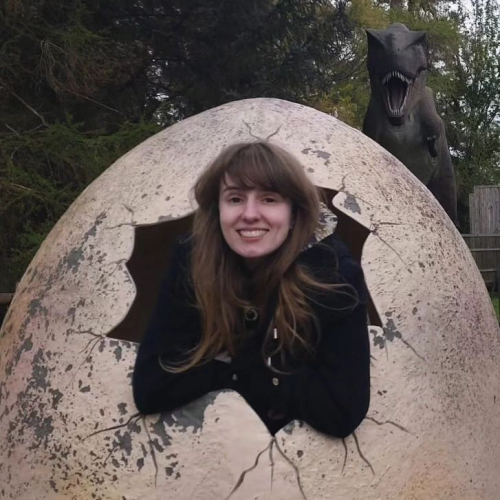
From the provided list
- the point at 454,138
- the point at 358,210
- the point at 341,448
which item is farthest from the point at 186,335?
the point at 454,138

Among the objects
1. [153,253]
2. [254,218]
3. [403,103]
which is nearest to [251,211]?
[254,218]

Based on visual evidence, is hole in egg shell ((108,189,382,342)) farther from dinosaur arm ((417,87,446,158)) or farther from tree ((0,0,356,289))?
dinosaur arm ((417,87,446,158))

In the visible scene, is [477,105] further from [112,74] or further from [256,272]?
[256,272]

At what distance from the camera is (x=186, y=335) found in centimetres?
193

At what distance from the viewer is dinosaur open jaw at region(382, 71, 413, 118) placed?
6.13 m

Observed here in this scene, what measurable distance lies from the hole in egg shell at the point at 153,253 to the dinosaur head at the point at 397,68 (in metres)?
3.69

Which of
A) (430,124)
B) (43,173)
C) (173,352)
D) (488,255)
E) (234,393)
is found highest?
(430,124)

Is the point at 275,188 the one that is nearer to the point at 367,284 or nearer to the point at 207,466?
the point at 367,284

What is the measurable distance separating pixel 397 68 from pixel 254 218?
444 cm

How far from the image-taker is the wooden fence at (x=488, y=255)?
531 inches

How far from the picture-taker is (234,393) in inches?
77.9

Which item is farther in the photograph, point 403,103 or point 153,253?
point 403,103

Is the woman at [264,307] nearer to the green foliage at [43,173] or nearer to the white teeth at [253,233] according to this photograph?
the white teeth at [253,233]

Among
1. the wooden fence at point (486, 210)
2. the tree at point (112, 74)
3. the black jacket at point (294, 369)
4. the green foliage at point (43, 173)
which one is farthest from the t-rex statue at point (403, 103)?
the wooden fence at point (486, 210)
